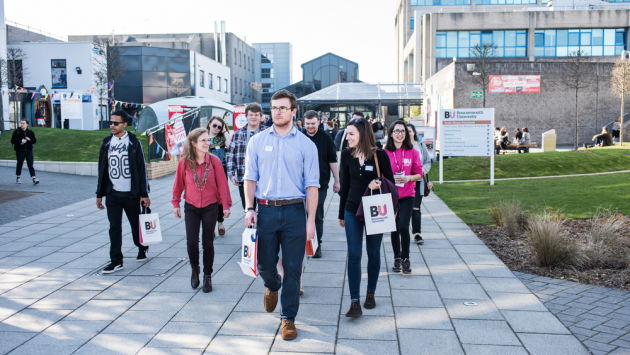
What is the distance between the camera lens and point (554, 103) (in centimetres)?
3431

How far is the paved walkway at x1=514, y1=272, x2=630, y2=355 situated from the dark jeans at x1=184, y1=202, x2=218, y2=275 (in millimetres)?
3378

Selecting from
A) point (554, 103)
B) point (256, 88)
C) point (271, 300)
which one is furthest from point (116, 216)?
point (256, 88)

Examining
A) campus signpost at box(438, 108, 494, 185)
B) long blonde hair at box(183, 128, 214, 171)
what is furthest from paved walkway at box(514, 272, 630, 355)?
campus signpost at box(438, 108, 494, 185)

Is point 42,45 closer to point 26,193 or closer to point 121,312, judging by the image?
point 26,193

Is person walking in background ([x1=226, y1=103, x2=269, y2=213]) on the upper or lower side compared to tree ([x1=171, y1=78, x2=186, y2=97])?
lower

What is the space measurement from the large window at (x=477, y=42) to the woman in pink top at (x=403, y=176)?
135 ft

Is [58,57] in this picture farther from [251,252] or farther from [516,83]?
[251,252]

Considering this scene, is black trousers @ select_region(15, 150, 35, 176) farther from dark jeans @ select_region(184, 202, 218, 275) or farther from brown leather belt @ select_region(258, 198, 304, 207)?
brown leather belt @ select_region(258, 198, 304, 207)

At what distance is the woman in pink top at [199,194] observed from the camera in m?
5.33

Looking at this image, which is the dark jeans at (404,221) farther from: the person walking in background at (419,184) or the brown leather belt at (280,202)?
the brown leather belt at (280,202)

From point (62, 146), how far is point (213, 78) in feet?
121

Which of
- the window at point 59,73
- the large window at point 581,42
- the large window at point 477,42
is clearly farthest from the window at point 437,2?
the window at point 59,73

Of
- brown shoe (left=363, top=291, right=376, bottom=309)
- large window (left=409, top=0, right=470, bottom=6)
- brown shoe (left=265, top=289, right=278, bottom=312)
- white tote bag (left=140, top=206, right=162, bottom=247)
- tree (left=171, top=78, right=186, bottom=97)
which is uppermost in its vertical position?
large window (left=409, top=0, right=470, bottom=6)

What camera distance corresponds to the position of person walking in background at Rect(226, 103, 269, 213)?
6750mm
